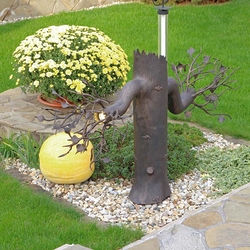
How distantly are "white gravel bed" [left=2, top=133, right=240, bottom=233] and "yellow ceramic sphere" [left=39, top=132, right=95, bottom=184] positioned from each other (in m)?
0.12

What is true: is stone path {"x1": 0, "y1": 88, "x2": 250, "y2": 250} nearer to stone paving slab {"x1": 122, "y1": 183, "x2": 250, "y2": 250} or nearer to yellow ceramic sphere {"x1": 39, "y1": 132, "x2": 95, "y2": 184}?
stone paving slab {"x1": 122, "y1": 183, "x2": 250, "y2": 250}

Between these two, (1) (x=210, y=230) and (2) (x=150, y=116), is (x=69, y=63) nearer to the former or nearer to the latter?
(2) (x=150, y=116)

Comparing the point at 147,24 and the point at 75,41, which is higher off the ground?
the point at 75,41

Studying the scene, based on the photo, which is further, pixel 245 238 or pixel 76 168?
pixel 76 168

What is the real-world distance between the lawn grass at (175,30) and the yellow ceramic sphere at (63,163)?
9.56 feet

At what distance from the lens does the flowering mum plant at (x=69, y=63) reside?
5.99m

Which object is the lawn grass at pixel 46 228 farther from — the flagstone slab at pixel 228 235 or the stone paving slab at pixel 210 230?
the flagstone slab at pixel 228 235

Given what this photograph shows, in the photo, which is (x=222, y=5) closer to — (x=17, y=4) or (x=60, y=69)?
(x=17, y=4)

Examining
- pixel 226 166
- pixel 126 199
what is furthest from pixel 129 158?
pixel 226 166

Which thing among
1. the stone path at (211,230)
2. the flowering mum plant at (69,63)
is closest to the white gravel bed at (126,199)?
the stone path at (211,230)

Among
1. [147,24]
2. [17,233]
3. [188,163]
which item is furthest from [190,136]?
[147,24]

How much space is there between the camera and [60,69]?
237 inches

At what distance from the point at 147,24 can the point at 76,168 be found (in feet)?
20.1

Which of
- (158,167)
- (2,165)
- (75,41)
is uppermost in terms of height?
(75,41)
